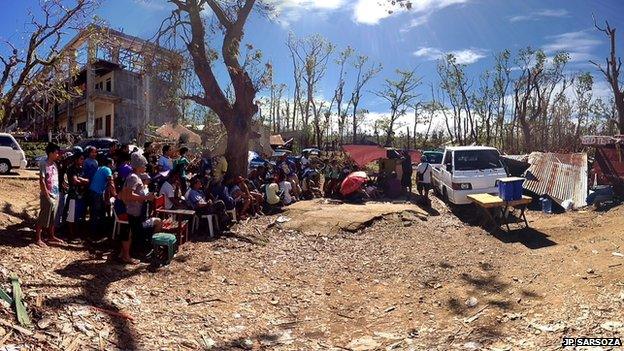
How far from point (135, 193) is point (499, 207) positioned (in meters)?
7.63

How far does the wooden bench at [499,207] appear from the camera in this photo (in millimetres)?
9289

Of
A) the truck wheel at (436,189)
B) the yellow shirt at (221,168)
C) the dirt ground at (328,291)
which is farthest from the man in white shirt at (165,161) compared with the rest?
the truck wheel at (436,189)

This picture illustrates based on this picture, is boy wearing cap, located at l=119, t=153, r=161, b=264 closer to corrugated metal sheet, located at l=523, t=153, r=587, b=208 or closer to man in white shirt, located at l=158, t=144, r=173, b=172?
man in white shirt, located at l=158, t=144, r=173, b=172

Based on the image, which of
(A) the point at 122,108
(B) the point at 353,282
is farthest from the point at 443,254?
(A) the point at 122,108

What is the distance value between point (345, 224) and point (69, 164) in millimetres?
5137

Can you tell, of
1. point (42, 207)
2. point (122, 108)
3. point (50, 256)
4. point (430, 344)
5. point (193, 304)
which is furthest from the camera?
point (122, 108)

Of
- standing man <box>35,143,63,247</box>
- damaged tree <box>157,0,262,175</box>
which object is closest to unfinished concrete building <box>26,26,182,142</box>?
damaged tree <box>157,0,262,175</box>

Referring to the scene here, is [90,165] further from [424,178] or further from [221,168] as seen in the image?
[424,178]

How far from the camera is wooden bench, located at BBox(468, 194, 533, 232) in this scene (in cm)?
929

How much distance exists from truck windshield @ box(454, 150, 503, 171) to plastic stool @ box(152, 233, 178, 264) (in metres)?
7.70

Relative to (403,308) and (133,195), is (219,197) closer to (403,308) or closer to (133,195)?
(133,195)

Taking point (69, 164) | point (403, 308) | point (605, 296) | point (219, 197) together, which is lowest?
point (403, 308)

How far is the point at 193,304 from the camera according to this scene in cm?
540

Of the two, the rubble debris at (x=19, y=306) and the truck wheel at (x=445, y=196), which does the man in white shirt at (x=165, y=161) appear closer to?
the rubble debris at (x=19, y=306)
